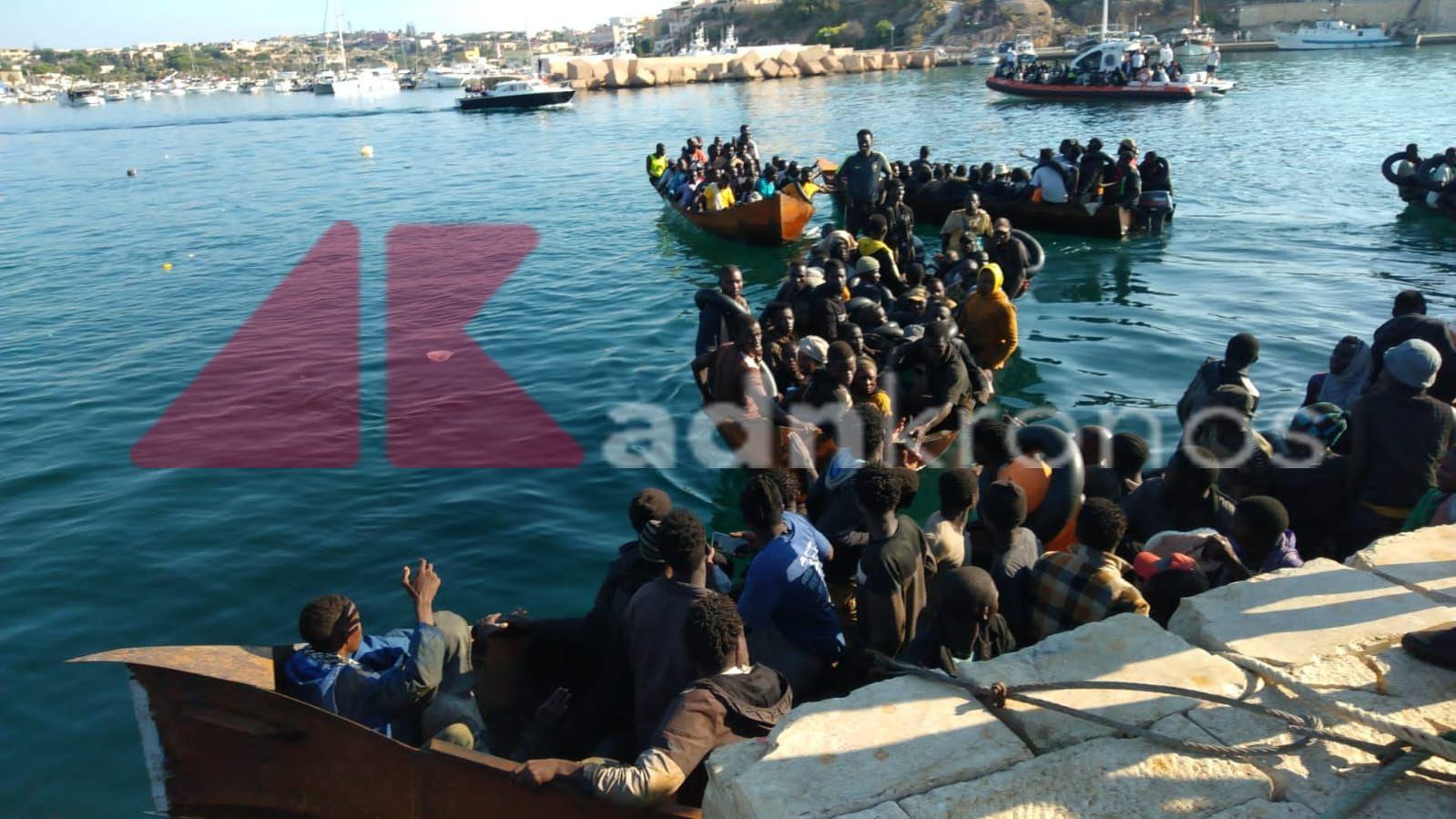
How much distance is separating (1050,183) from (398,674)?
57.1 feet

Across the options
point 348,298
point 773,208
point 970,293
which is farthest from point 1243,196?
point 348,298

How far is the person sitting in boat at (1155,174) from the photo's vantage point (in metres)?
19.5

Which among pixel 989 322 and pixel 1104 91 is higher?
pixel 1104 91

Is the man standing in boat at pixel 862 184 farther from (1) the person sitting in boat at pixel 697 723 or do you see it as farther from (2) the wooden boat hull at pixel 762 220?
(1) the person sitting in boat at pixel 697 723

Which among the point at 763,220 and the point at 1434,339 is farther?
the point at 763,220

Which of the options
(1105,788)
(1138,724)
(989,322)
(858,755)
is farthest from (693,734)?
(989,322)

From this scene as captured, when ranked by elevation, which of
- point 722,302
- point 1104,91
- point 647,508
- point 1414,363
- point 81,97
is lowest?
point 647,508

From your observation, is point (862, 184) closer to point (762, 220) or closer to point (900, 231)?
point (900, 231)

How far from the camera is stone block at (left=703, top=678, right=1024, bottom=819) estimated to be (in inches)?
127

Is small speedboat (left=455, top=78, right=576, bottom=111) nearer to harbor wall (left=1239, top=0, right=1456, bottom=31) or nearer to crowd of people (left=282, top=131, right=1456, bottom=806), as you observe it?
harbor wall (left=1239, top=0, right=1456, bottom=31)

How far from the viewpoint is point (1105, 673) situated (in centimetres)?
378

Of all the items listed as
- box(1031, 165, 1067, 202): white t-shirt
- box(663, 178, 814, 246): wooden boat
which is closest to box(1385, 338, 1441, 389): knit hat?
box(1031, 165, 1067, 202): white t-shirt

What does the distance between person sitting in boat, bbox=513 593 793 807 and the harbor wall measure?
93292 mm

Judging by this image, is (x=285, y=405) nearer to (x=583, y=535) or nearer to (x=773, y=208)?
(x=583, y=535)
